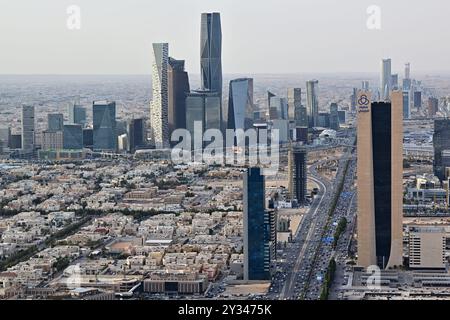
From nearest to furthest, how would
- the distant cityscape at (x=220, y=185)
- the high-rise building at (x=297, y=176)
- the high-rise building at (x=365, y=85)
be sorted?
1. the distant cityscape at (x=220, y=185)
2. the high-rise building at (x=365, y=85)
3. the high-rise building at (x=297, y=176)

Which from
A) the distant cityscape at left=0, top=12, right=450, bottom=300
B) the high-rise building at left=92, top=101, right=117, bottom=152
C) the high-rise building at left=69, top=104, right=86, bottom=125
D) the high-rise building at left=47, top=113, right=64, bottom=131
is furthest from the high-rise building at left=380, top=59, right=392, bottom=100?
the high-rise building at left=47, top=113, right=64, bottom=131

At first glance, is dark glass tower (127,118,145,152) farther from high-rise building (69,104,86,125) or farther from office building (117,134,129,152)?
high-rise building (69,104,86,125)

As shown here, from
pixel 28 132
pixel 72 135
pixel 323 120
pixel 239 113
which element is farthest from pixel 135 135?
pixel 323 120

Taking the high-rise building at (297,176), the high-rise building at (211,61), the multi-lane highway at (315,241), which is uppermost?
the high-rise building at (211,61)

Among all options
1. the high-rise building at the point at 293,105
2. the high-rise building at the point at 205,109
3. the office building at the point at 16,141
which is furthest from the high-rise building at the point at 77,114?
the high-rise building at the point at 293,105

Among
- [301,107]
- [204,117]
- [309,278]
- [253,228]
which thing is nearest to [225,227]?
[253,228]

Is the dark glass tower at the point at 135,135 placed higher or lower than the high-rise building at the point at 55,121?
lower

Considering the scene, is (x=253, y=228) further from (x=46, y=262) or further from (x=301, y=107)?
(x=301, y=107)

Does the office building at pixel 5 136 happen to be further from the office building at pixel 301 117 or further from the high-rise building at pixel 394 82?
the high-rise building at pixel 394 82
